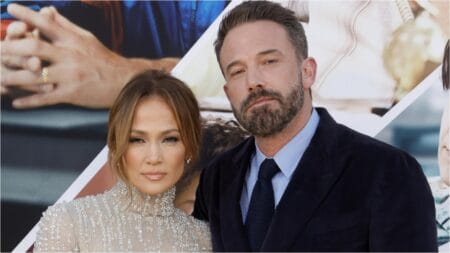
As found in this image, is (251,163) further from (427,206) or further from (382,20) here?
(382,20)

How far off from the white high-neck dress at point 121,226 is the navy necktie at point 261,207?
7.3 inches

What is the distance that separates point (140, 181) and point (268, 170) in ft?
1.14

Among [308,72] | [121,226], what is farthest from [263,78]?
[121,226]

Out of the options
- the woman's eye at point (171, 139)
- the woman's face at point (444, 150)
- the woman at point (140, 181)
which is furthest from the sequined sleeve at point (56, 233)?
the woman's face at point (444, 150)

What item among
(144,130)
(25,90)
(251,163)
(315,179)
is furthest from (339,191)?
(25,90)

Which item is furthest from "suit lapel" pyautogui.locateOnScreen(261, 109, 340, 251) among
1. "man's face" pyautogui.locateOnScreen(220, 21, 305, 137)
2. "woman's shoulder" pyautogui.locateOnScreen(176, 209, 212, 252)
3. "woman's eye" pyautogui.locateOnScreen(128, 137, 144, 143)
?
"woman's eye" pyautogui.locateOnScreen(128, 137, 144, 143)

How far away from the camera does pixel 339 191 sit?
1.79m

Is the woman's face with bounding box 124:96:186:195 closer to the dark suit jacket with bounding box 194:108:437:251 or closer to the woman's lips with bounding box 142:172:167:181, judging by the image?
the woman's lips with bounding box 142:172:167:181

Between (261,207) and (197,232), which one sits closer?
(261,207)

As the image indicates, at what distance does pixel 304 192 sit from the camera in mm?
1813

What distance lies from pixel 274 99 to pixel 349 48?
83 cm

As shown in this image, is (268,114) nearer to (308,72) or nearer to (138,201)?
(308,72)

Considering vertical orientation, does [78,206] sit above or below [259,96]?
below

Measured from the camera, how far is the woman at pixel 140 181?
5.93 ft
